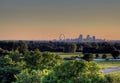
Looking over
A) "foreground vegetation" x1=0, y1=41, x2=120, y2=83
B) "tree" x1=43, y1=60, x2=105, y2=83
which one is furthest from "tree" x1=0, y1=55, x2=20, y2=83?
"tree" x1=43, y1=60, x2=105, y2=83

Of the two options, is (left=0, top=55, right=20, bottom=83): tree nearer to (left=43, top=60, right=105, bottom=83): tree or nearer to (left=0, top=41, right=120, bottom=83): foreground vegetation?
(left=0, top=41, right=120, bottom=83): foreground vegetation

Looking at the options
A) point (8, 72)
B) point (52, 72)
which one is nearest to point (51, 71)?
point (52, 72)

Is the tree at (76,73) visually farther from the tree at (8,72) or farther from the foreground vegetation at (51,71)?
the tree at (8,72)

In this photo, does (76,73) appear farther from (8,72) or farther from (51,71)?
(8,72)

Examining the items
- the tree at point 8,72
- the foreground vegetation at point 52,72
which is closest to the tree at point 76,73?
the foreground vegetation at point 52,72

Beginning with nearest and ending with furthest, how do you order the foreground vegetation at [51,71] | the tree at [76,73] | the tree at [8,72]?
the tree at [76,73] < the foreground vegetation at [51,71] < the tree at [8,72]

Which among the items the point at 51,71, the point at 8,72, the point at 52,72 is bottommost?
the point at 8,72

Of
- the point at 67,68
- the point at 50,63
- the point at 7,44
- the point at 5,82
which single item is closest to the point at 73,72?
the point at 67,68

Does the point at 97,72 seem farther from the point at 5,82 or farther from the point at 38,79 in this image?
the point at 5,82
